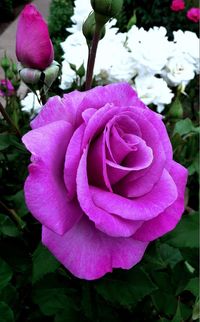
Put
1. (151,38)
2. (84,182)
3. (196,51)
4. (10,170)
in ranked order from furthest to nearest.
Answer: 1. (196,51)
2. (151,38)
3. (10,170)
4. (84,182)

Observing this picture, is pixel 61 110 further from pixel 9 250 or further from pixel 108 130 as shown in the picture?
pixel 9 250

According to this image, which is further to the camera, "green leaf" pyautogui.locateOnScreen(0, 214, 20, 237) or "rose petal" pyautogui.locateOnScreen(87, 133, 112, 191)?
"green leaf" pyautogui.locateOnScreen(0, 214, 20, 237)

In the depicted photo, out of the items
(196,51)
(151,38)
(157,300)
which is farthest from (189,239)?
(196,51)

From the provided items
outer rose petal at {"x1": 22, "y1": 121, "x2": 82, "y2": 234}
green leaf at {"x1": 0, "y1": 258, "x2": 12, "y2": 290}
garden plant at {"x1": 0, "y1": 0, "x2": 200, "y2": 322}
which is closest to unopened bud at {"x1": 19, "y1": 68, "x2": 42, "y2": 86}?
garden plant at {"x1": 0, "y1": 0, "x2": 200, "y2": 322}

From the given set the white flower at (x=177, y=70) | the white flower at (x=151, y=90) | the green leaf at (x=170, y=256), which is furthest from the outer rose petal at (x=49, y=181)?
the white flower at (x=177, y=70)

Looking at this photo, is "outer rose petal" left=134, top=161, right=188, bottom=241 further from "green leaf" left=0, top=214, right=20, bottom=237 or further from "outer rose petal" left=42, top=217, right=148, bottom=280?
"green leaf" left=0, top=214, right=20, bottom=237

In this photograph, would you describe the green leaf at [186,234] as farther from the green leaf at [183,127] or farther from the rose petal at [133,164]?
the green leaf at [183,127]
